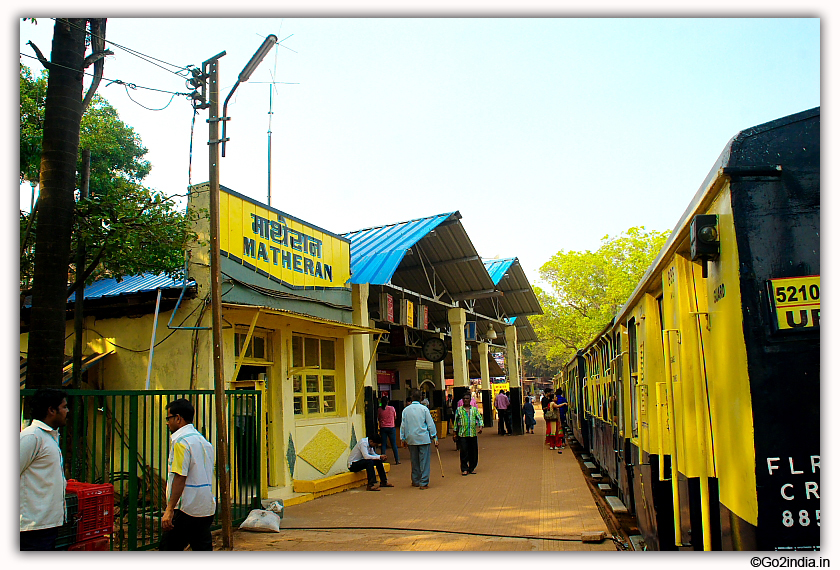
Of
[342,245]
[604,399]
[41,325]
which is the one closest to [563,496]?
[604,399]

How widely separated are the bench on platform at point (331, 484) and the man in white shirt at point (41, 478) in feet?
18.9

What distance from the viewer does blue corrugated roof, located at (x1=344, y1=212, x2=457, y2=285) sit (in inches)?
490

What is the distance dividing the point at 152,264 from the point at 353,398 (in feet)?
17.3

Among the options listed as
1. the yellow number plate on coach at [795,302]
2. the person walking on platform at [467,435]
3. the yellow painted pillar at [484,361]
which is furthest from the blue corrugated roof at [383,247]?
the yellow number plate on coach at [795,302]

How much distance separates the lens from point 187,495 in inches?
178

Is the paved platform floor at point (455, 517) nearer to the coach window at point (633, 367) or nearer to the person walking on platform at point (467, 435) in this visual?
the person walking on platform at point (467, 435)

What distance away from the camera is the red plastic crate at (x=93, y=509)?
512 centimetres

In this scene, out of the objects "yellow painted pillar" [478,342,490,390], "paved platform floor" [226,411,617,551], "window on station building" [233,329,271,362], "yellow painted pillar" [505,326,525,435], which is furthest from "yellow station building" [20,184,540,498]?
"yellow painted pillar" [478,342,490,390]

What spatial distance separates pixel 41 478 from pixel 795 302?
4.45 metres

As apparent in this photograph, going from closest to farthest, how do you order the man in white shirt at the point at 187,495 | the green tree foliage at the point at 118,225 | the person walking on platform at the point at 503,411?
1. the man in white shirt at the point at 187,495
2. the green tree foliage at the point at 118,225
3. the person walking on platform at the point at 503,411

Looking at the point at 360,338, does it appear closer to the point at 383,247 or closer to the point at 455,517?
the point at 383,247

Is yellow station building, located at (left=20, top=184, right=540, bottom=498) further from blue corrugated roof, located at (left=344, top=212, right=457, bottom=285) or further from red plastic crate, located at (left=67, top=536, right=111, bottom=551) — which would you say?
red plastic crate, located at (left=67, top=536, right=111, bottom=551)

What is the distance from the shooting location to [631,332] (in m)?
5.97

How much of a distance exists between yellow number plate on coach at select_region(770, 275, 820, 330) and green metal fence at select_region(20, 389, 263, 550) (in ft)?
16.1
